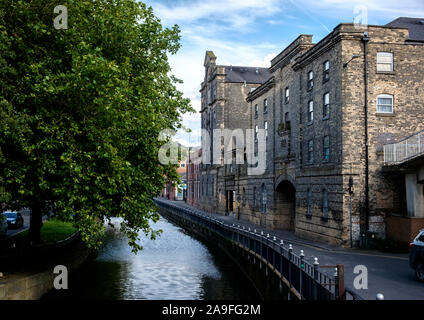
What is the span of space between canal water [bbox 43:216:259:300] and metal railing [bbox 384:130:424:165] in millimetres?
10852

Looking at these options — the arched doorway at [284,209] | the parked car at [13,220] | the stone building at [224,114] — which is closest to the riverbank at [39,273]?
the parked car at [13,220]

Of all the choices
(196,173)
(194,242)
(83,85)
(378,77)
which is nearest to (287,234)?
(194,242)

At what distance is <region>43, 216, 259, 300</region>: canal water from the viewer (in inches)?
837

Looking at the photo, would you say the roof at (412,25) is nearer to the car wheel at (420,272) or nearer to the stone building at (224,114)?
the car wheel at (420,272)

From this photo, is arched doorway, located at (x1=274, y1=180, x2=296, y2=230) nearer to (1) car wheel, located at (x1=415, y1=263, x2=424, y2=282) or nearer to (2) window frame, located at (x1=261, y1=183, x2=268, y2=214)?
(2) window frame, located at (x1=261, y1=183, x2=268, y2=214)

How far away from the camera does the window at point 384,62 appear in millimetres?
27156

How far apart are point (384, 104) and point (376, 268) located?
1171cm

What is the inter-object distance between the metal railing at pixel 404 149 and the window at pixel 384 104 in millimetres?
2177

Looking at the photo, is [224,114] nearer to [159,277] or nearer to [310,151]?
[310,151]

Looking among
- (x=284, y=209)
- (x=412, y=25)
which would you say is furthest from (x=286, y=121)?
(x=412, y=25)

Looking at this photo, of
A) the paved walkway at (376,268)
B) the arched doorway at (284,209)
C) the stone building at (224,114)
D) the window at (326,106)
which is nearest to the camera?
the paved walkway at (376,268)

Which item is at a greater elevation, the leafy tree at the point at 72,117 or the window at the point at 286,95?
the window at the point at 286,95

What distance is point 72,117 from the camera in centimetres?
1598

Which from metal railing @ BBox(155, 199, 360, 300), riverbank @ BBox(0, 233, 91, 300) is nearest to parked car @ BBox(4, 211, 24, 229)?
riverbank @ BBox(0, 233, 91, 300)
